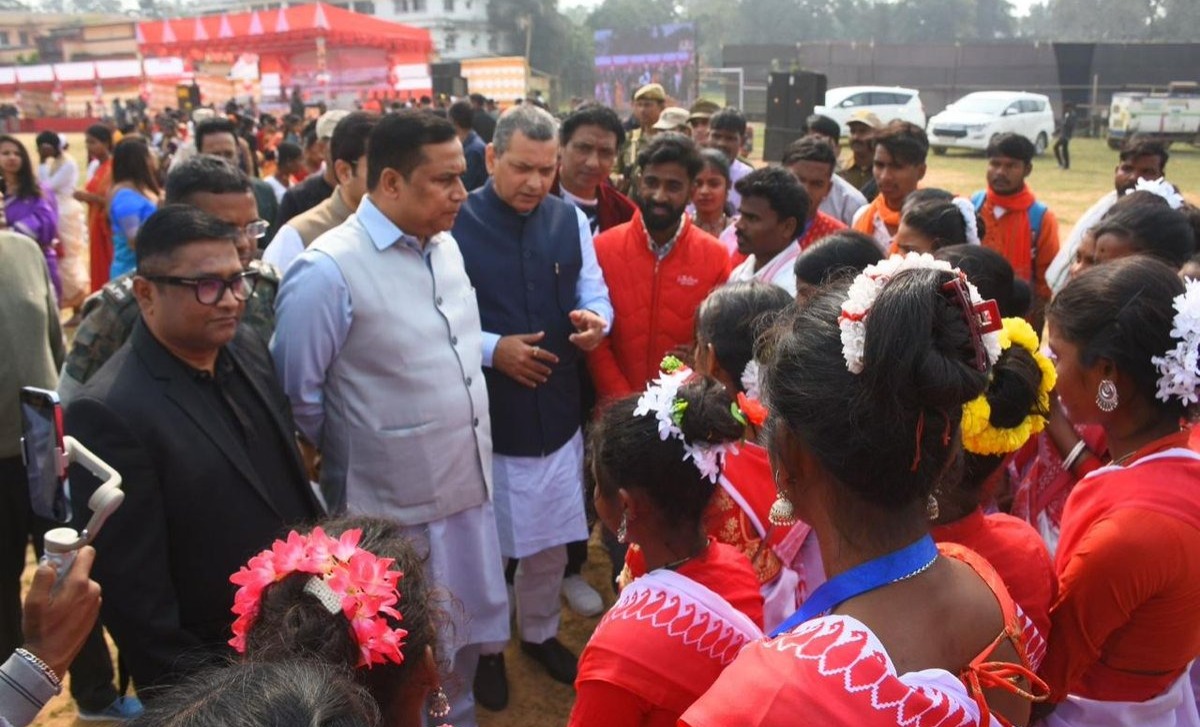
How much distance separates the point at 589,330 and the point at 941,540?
1.81 metres

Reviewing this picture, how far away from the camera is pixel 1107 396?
1932 mm

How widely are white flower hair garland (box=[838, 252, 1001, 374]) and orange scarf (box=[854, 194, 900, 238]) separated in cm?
394

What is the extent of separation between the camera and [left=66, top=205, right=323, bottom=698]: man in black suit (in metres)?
2.02

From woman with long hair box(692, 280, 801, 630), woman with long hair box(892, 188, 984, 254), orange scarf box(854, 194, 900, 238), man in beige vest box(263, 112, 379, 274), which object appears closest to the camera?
woman with long hair box(692, 280, 801, 630)

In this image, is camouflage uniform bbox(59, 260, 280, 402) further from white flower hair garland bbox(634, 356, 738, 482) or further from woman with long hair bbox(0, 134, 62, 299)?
woman with long hair bbox(0, 134, 62, 299)

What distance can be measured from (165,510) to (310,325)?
810 millimetres

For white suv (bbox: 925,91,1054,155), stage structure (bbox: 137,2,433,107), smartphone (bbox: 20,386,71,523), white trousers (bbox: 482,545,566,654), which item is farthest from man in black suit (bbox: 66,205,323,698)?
stage structure (bbox: 137,2,433,107)

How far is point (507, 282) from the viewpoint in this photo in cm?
344

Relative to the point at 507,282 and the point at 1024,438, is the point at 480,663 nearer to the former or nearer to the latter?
the point at 507,282

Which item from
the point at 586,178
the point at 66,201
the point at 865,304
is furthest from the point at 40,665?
the point at 66,201

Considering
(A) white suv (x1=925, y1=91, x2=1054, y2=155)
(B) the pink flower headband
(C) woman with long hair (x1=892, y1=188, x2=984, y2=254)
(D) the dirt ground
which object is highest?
(A) white suv (x1=925, y1=91, x2=1054, y2=155)

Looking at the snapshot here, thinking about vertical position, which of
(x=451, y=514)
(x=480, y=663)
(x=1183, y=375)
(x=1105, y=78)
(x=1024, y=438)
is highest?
(x=1105, y=78)

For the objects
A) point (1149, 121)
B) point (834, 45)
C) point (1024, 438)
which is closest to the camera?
point (1024, 438)

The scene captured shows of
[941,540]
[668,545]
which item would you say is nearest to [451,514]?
[668,545]
